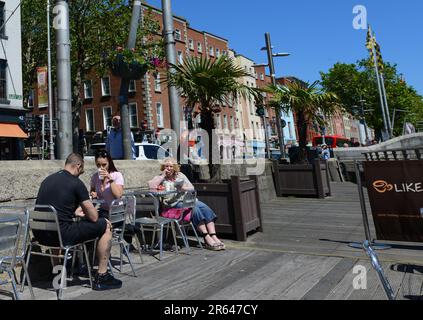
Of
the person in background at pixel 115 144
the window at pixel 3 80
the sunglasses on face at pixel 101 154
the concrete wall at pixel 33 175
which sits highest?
the window at pixel 3 80

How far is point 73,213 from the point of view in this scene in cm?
417

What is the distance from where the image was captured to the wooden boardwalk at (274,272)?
13.1ft

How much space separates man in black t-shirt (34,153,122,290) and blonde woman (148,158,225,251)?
1987mm

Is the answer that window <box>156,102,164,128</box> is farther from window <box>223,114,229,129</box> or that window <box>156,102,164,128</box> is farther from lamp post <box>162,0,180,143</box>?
lamp post <box>162,0,180,143</box>

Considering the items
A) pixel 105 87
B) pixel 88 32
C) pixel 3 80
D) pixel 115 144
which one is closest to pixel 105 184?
pixel 115 144

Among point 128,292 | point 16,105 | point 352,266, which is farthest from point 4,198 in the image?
point 16,105

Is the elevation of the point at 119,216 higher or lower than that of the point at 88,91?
lower

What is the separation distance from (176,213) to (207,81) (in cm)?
271

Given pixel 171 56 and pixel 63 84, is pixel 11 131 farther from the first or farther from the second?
pixel 63 84

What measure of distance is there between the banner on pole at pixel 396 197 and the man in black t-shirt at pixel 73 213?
144 inches

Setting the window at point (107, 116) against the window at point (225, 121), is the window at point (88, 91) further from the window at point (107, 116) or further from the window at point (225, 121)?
the window at point (225, 121)

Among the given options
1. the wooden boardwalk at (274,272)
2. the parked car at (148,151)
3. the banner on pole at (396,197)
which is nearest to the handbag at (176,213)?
the wooden boardwalk at (274,272)

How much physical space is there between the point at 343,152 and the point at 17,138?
20.5 meters
